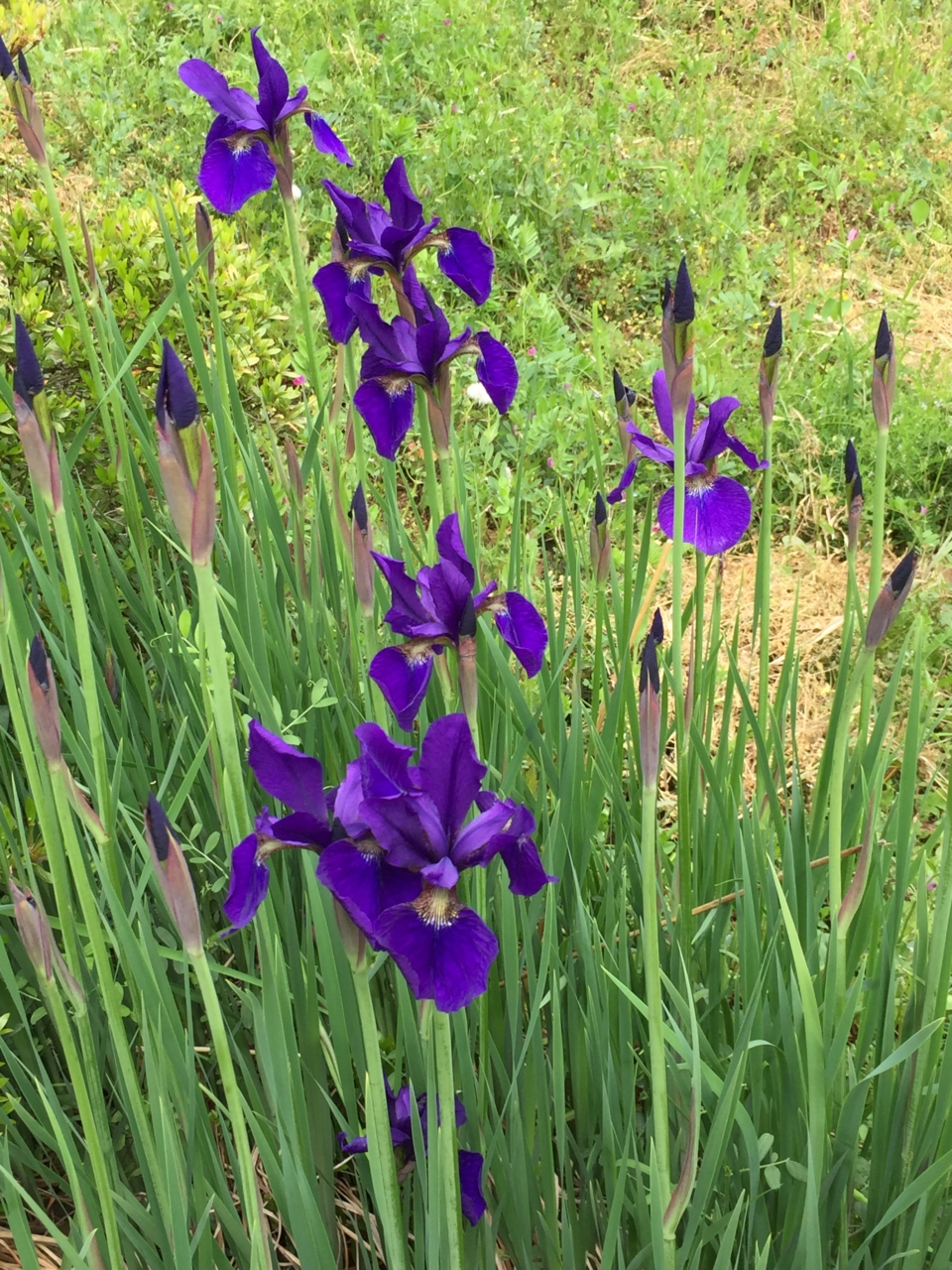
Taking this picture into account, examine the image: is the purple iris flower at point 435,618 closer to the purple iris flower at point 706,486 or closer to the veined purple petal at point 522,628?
the veined purple petal at point 522,628

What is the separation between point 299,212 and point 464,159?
0.71 m

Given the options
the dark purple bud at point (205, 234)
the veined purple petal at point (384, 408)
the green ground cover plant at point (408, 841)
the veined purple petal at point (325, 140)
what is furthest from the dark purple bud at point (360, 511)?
the veined purple petal at point (325, 140)

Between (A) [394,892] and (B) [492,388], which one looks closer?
(A) [394,892]

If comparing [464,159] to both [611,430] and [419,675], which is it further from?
[419,675]

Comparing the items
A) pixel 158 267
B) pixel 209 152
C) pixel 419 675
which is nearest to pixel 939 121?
pixel 158 267

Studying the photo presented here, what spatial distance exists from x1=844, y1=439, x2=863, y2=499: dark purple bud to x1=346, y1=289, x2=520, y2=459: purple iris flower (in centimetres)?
47

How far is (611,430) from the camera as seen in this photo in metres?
3.50

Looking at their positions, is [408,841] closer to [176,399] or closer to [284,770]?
[284,770]

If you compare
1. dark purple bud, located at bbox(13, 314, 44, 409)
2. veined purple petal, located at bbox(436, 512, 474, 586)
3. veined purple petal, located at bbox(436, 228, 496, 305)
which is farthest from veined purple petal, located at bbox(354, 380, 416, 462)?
dark purple bud, located at bbox(13, 314, 44, 409)

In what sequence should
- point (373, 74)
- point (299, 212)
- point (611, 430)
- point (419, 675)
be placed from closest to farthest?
point (419, 675)
point (611, 430)
point (299, 212)
point (373, 74)

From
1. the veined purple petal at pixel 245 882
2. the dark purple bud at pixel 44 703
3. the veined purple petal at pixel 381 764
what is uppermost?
the dark purple bud at pixel 44 703

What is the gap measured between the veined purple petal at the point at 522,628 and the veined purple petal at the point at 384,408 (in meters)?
0.35

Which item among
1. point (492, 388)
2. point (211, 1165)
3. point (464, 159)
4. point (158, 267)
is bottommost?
point (211, 1165)

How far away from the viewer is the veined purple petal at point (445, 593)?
99 centimetres
